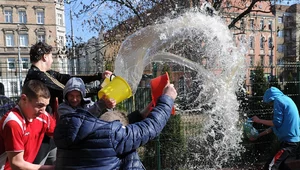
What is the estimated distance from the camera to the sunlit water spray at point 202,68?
3570mm

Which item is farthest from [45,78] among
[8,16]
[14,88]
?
[8,16]

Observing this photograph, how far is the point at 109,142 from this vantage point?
1954 mm

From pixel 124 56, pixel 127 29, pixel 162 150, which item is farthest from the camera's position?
pixel 127 29

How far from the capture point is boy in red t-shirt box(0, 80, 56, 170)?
2.64 metres

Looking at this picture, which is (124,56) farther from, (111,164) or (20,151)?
(111,164)

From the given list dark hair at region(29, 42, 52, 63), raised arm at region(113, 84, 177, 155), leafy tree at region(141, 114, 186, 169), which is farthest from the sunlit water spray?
raised arm at region(113, 84, 177, 155)

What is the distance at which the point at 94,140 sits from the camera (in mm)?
1952

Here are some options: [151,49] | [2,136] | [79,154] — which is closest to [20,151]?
[2,136]

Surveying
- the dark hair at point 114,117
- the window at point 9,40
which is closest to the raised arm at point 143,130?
the dark hair at point 114,117

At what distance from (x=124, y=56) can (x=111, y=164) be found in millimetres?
1644

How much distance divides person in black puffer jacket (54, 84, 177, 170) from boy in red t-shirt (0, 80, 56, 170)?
0.73 metres

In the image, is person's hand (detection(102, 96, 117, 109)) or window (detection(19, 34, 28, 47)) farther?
window (detection(19, 34, 28, 47))

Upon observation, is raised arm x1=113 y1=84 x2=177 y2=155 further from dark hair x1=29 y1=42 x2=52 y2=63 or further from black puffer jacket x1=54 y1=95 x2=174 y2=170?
dark hair x1=29 y1=42 x2=52 y2=63

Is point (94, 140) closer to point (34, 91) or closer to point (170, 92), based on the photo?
point (170, 92)
